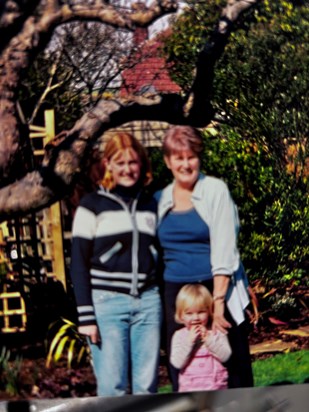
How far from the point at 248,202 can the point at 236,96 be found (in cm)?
55

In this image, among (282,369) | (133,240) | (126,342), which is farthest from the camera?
(282,369)

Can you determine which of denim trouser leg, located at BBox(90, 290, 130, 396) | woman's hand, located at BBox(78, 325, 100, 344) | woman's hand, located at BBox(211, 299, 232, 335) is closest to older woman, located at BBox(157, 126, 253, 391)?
woman's hand, located at BBox(211, 299, 232, 335)

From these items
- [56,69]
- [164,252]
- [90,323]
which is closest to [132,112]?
[56,69]

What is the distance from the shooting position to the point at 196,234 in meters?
4.25

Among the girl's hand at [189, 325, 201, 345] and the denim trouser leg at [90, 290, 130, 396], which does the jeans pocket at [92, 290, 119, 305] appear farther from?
the girl's hand at [189, 325, 201, 345]

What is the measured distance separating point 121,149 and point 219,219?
0.60 m

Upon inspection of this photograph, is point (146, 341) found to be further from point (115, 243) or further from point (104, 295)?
point (115, 243)

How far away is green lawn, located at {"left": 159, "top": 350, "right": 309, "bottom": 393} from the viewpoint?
4484 millimetres

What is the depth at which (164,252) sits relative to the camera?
424cm

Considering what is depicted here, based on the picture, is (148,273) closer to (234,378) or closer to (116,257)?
(116,257)

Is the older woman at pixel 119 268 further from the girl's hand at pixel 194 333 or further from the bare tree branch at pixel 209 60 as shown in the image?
the bare tree branch at pixel 209 60

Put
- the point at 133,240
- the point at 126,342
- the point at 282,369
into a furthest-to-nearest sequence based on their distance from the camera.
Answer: the point at 282,369, the point at 126,342, the point at 133,240

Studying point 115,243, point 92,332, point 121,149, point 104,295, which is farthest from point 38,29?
point 92,332

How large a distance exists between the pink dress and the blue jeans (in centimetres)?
11
